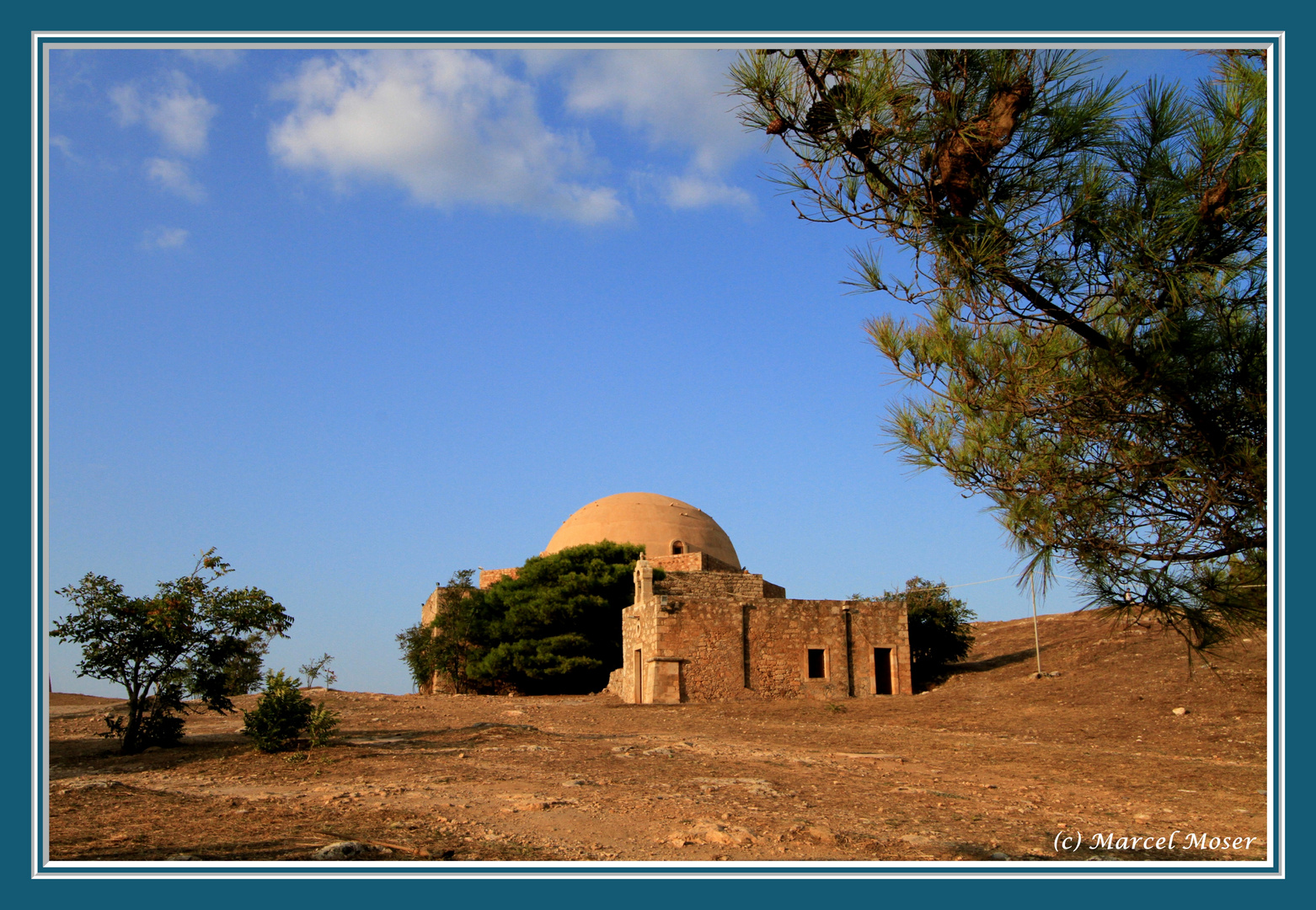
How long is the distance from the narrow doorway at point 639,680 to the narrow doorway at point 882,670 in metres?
4.68

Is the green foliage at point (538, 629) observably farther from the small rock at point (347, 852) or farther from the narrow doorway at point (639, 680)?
the small rock at point (347, 852)

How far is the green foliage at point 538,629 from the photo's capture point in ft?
65.8

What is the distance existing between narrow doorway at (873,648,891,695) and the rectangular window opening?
3.81 ft

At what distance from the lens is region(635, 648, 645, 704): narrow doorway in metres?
16.4

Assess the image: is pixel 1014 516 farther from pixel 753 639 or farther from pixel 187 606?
pixel 753 639

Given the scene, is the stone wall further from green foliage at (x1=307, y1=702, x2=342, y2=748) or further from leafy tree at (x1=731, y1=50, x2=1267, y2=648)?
leafy tree at (x1=731, y1=50, x2=1267, y2=648)

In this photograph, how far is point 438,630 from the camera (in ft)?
74.3

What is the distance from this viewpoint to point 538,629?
67.3 feet

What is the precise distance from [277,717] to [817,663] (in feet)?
37.1

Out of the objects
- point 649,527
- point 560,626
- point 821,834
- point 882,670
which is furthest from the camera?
point 649,527

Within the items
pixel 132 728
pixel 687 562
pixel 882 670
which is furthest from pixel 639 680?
pixel 132 728

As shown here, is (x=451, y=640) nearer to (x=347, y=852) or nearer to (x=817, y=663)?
(x=817, y=663)

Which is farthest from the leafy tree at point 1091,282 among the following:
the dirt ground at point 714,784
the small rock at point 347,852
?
the small rock at point 347,852

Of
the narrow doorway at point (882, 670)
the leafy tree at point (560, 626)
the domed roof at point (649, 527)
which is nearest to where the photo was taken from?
the narrow doorway at point (882, 670)
